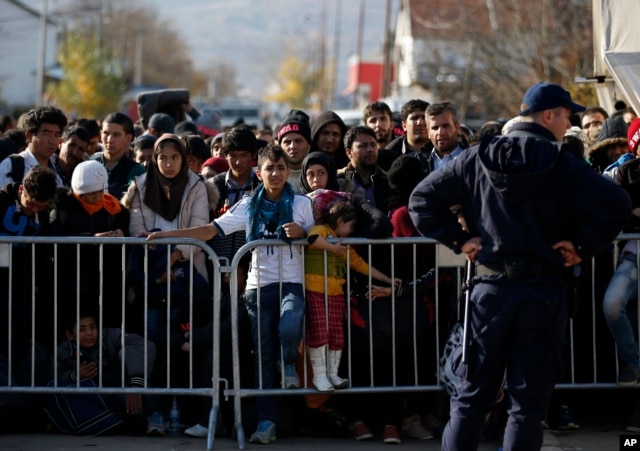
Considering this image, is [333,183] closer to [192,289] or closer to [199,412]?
[192,289]

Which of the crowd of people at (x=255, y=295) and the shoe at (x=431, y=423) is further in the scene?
the shoe at (x=431, y=423)

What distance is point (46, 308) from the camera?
24.4 feet

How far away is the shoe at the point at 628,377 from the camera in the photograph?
7.11 meters

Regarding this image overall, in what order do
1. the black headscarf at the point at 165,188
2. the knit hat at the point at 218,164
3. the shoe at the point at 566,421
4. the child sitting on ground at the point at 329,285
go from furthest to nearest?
1. the knit hat at the point at 218,164
2. the black headscarf at the point at 165,188
3. the shoe at the point at 566,421
4. the child sitting on ground at the point at 329,285

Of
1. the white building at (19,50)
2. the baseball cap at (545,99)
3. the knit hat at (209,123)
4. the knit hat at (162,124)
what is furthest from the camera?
the white building at (19,50)

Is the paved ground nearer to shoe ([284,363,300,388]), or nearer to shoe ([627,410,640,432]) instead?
shoe ([627,410,640,432])

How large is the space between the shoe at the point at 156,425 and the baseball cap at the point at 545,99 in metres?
3.30

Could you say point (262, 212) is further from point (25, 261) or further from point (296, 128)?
point (25, 261)

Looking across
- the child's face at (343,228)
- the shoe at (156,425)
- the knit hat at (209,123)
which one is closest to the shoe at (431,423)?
the child's face at (343,228)

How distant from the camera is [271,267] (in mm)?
7098

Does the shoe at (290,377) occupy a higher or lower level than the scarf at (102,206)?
lower

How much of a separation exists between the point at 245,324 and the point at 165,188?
3.76ft

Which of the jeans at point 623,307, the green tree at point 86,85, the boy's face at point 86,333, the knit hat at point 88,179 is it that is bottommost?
the boy's face at point 86,333

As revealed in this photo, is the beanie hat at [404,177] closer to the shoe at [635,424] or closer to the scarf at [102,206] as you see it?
the scarf at [102,206]
